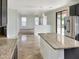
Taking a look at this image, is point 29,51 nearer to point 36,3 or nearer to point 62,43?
point 36,3

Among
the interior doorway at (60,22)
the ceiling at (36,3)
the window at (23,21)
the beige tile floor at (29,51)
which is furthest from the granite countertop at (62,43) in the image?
the window at (23,21)

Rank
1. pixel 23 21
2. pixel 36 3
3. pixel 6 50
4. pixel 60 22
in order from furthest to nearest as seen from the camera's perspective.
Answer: pixel 23 21 < pixel 60 22 < pixel 36 3 < pixel 6 50

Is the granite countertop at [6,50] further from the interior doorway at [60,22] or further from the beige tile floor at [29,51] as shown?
the interior doorway at [60,22]

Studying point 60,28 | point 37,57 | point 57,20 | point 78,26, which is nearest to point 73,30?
point 78,26

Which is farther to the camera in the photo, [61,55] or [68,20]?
[68,20]

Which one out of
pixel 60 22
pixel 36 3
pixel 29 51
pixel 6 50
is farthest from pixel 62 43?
pixel 60 22

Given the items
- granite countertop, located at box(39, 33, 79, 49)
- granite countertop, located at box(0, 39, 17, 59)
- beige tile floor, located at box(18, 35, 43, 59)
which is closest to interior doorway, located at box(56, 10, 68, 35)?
beige tile floor, located at box(18, 35, 43, 59)

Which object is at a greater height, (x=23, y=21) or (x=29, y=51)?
(x=23, y=21)

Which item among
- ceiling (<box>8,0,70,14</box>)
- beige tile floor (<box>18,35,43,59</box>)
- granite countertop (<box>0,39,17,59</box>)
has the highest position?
ceiling (<box>8,0,70,14</box>)

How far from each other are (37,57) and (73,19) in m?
3.02

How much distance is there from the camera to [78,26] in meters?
Result: 6.74

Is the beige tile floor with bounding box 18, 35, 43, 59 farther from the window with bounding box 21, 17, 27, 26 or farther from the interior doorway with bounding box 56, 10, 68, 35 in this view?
the window with bounding box 21, 17, 27, 26

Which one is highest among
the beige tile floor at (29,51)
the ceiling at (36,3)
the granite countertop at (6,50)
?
the ceiling at (36,3)

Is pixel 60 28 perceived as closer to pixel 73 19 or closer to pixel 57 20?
pixel 57 20
